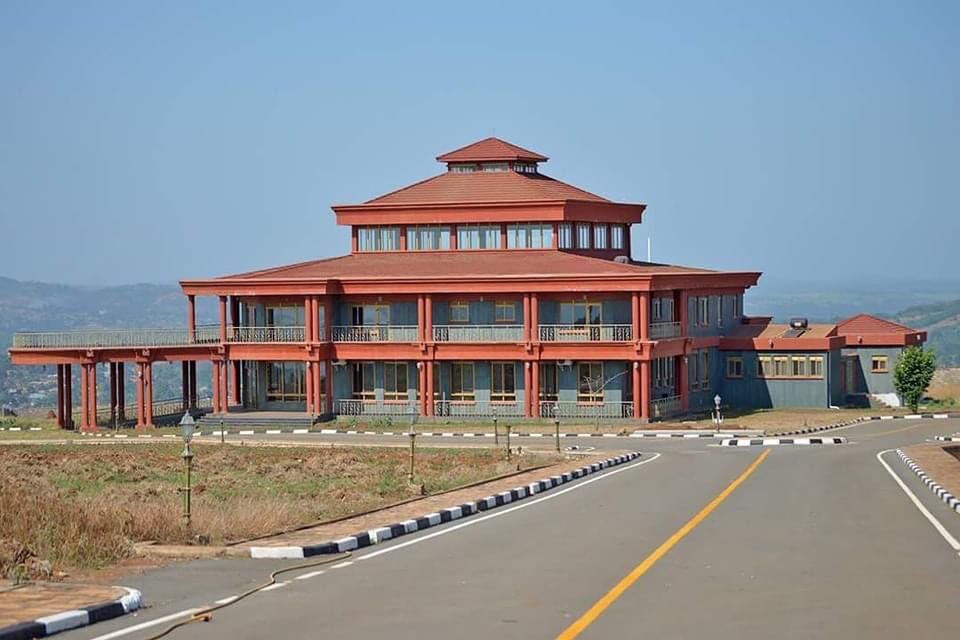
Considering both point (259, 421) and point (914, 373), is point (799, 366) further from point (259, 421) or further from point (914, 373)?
point (259, 421)

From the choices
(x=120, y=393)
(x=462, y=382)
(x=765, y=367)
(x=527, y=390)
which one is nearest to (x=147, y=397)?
(x=120, y=393)

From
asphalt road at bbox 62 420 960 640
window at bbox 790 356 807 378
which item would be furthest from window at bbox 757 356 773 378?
asphalt road at bbox 62 420 960 640

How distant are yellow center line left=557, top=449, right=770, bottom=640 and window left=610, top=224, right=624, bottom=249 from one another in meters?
37.4

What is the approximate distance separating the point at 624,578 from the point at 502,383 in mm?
41886

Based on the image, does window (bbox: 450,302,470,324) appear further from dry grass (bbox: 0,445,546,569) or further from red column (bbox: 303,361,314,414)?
dry grass (bbox: 0,445,546,569)

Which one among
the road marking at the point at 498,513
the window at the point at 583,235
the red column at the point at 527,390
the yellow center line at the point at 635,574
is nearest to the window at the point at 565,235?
the window at the point at 583,235

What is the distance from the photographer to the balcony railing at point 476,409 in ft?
196

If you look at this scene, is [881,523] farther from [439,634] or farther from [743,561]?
[439,634]

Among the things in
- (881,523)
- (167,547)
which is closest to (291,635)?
(167,547)

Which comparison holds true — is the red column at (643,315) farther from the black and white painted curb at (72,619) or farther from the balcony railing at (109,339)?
the black and white painted curb at (72,619)

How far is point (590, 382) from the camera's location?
5931 cm

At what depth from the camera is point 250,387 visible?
209 feet

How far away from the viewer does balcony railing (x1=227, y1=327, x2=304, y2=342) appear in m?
62.5

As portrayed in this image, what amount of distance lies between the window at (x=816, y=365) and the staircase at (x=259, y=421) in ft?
63.7
